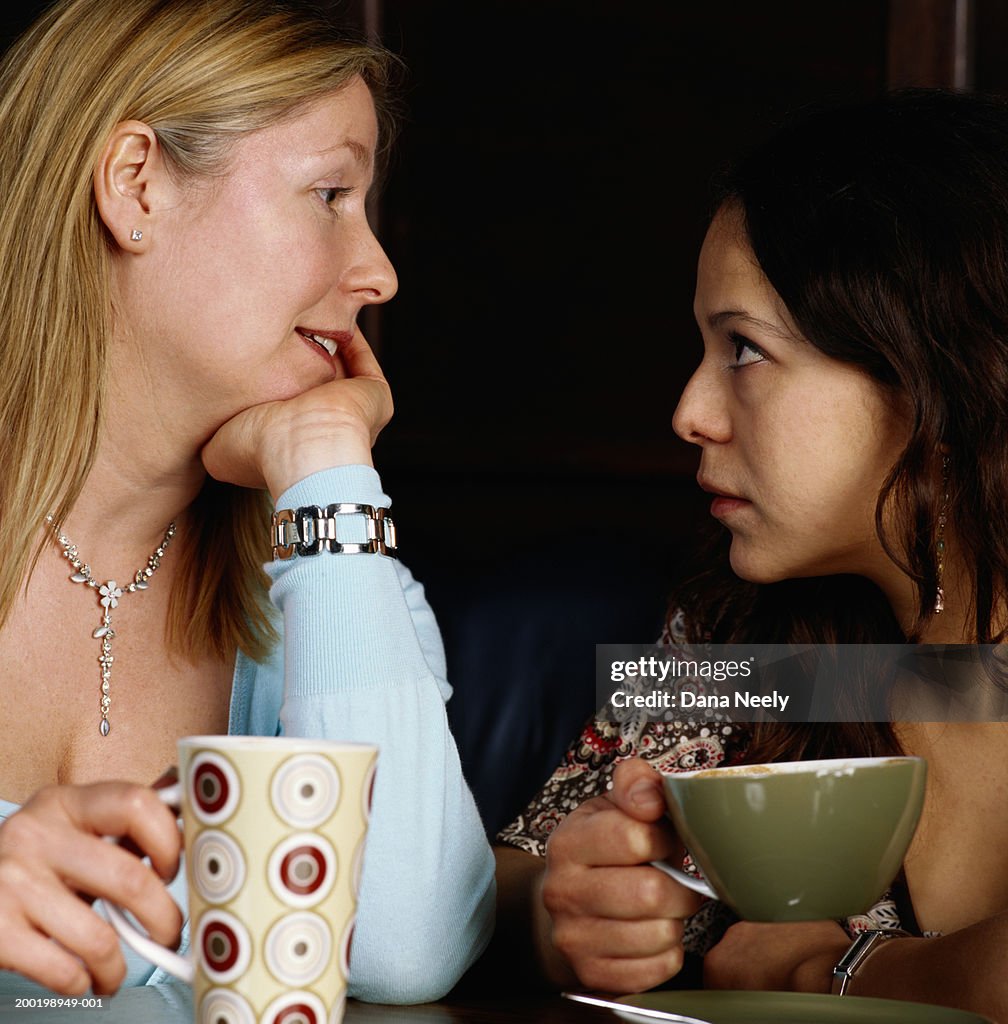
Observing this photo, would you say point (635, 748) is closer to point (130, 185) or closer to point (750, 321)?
point (750, 321)

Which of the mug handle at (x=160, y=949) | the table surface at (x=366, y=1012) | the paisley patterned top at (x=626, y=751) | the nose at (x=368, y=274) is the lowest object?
the table surface at (x=366, y=1012)

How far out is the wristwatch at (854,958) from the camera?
867 millimetres

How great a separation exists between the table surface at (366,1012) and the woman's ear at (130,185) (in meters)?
A: 0.64

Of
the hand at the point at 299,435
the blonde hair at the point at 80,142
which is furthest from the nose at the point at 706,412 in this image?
the blonde hair at the point at 80,142

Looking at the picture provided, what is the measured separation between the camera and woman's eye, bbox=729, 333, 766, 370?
116cm

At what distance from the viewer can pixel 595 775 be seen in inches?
51.1

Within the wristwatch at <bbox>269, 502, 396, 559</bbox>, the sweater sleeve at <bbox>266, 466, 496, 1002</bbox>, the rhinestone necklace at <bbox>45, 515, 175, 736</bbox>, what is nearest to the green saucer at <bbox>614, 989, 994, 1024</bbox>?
the sweater sleeve at <bbox>266, 466, 496, 1002</bbox>

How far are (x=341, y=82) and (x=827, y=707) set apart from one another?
29.7 inches

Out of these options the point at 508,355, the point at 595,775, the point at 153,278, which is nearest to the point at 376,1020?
the point at 595,775

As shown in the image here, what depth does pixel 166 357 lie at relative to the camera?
1.16m

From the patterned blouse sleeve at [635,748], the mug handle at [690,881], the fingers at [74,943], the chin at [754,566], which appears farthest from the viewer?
the patterned blouse sleeve at [635,748]

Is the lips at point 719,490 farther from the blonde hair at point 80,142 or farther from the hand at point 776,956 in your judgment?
the blonde hair at point 80,142

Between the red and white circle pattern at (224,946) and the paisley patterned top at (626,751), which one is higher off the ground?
the paisley patterned top at (626,751)

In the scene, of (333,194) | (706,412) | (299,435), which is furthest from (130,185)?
(706,412)
